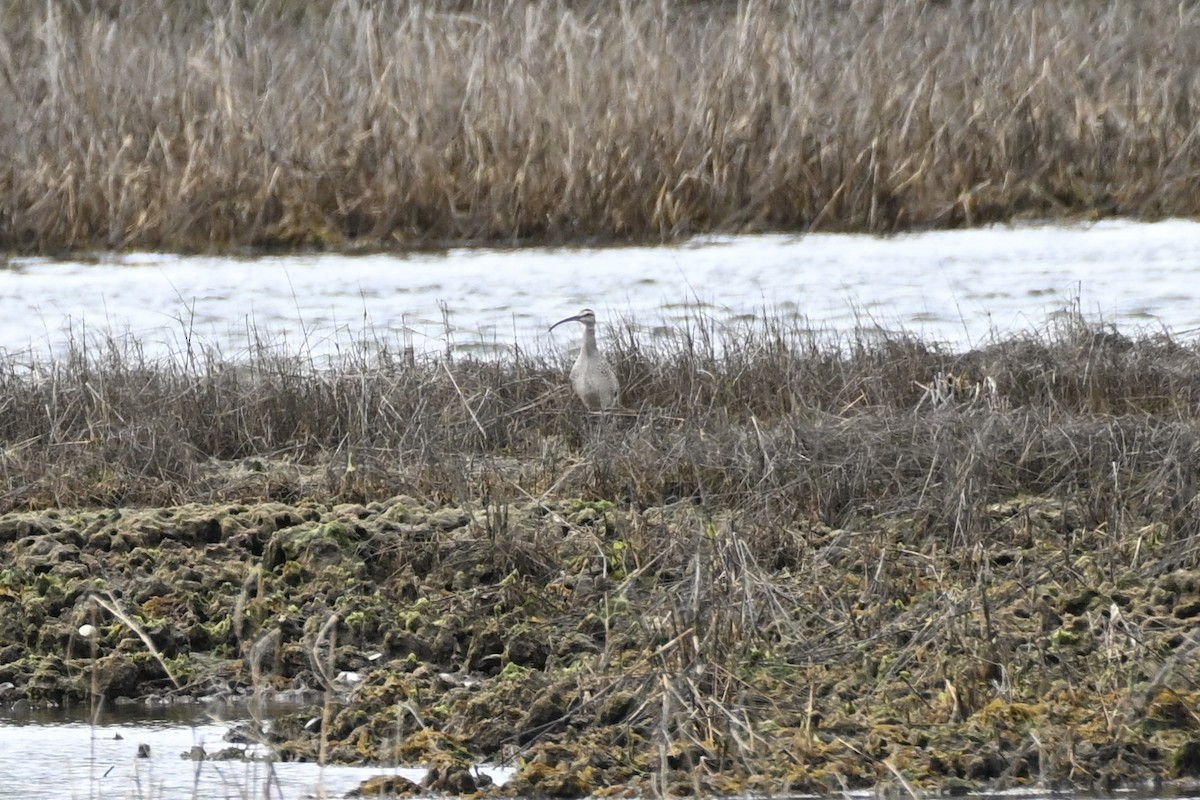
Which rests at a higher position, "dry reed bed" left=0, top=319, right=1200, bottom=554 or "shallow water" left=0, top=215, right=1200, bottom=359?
"dry reed bed" left=0, top=319, right=1200, bottom=554

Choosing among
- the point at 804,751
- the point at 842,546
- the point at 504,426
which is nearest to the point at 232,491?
the point at 504,426

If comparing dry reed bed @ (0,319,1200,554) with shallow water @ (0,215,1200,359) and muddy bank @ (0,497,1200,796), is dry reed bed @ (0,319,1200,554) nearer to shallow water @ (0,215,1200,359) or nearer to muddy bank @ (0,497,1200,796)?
muddy bank @ (0,497,1200,796)

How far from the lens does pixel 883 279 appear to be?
11.5 meters

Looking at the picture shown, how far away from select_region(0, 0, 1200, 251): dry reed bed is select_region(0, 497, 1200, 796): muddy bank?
18.5 feet

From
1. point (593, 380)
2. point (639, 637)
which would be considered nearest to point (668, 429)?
point (593, 380)

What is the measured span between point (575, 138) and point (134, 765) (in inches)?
315

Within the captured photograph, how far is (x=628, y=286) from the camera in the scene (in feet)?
37.5

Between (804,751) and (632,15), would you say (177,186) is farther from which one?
(804,751)

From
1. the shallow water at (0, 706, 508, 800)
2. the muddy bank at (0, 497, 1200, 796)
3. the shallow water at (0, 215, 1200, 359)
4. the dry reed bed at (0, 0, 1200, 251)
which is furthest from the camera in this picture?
the dry reed bed at (0, 0, 1200, 251)

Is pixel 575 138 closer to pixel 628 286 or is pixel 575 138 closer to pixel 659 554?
pixel 628 286

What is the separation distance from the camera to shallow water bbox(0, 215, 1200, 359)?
10633 mm

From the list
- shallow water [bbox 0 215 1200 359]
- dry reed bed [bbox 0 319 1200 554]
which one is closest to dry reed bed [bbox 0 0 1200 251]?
shallow water [bbox 0 215 1200 359]

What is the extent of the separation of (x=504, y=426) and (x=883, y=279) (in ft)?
13.7

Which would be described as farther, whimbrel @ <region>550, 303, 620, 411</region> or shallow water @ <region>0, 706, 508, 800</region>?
whimbrel @ <region>550, 303, 620, 411</region>
